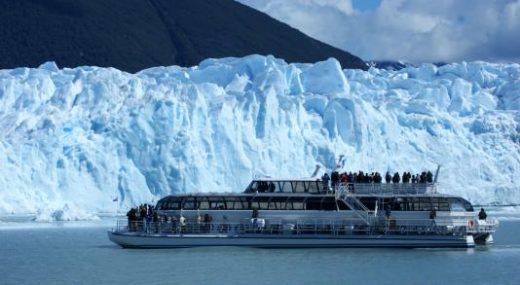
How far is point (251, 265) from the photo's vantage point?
112ft

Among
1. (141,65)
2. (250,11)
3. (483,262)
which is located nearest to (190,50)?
(141,65)

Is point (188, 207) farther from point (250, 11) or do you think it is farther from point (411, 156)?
point (250, 11)

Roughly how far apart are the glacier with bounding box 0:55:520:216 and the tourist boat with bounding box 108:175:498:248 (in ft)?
62.3

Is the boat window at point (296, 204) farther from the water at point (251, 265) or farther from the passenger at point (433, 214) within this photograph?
the passenger at point (433, 214)

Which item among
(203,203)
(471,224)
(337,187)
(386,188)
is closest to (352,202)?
(337,187)

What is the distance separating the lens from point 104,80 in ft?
215

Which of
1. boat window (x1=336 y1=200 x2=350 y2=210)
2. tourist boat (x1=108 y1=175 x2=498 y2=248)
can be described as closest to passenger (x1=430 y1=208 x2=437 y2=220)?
tourist boat (x1=108 y1=175 x2=498 y2=248)

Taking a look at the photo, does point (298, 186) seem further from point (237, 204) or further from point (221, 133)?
point (221, 133)

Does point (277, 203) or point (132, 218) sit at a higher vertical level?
point (277, 203)

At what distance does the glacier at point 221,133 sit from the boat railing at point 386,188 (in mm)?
21340

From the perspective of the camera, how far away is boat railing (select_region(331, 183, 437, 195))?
4055 centimetres

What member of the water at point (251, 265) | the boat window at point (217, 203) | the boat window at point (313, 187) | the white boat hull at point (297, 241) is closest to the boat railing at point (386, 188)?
the boat window at point (313, 187)

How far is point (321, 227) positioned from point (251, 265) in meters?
6.39

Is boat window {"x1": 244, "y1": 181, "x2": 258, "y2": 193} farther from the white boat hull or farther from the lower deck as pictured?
the white boat hull
